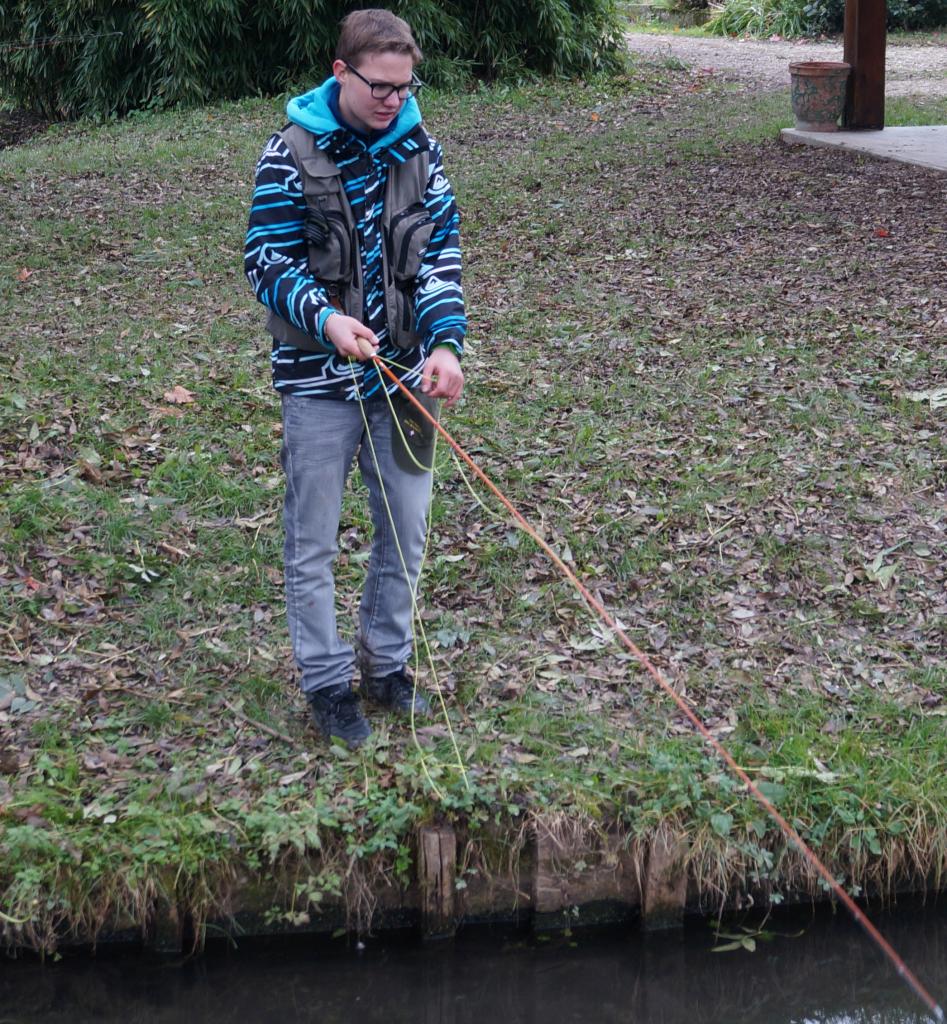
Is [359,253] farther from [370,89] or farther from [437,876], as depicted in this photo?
[437,876]

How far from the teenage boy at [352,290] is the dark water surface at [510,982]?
80 cm

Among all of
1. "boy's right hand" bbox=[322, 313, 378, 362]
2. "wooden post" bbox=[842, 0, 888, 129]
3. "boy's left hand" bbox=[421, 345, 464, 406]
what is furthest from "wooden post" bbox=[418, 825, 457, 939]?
"wooden post" bbox=[842, 0, 888, 129]

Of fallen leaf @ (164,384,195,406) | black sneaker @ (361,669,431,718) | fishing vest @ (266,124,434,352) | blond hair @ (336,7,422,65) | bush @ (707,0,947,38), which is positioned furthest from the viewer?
bush @ (707,0,947,38)

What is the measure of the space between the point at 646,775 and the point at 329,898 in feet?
3.02

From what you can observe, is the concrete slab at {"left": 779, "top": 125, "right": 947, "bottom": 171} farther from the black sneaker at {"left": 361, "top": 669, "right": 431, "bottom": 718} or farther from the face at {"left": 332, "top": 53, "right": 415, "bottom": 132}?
the face at {"left": 332, "top": 53, "right": 415, "bottom": 132}

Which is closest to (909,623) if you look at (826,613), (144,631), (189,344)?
(826,613)

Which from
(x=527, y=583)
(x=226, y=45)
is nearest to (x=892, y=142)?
(x=226, y=45)

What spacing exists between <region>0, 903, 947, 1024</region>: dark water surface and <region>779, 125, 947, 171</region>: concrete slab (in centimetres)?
770

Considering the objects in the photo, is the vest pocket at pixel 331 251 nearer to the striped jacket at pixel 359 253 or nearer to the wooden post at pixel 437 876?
the striped jacket at pixel 359 253

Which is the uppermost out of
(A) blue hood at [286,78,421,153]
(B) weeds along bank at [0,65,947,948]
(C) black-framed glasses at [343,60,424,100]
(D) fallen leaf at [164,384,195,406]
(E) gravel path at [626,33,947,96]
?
(C) black-framed glasses at [343,60,424,100]

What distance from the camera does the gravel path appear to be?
15.4 metres

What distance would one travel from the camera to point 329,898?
11.2 ft

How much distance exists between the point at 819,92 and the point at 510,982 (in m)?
9.49

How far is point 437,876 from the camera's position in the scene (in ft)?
11.1
